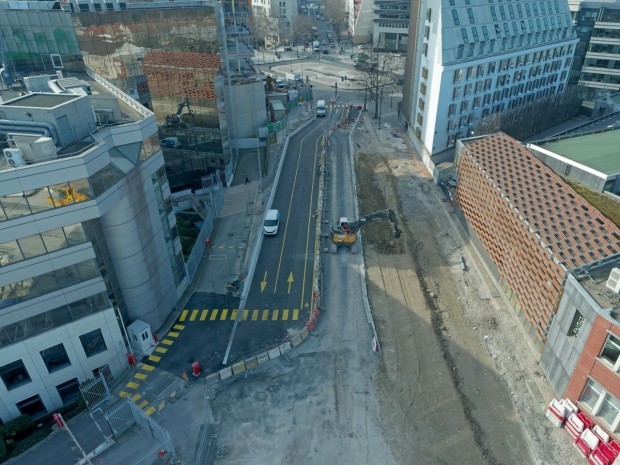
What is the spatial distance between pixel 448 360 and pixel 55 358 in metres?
29.7

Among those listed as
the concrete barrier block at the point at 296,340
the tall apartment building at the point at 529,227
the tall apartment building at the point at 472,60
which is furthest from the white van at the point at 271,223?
the tall apartment building at the point at 472,60

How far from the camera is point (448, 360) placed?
35312mm

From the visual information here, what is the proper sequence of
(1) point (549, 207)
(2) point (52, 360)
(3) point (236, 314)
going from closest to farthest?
(2) point (52, 360)
(1) point (549, 207)
(3) point (236, 314)

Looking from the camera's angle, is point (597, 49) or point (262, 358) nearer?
point (262, 358)

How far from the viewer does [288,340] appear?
1452 inches

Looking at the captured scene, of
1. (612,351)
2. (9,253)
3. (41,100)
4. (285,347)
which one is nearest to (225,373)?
(285,347)

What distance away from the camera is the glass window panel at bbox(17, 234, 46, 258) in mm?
A: 26922

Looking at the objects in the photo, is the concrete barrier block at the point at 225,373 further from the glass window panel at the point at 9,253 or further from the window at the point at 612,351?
the window at the point at 612,351

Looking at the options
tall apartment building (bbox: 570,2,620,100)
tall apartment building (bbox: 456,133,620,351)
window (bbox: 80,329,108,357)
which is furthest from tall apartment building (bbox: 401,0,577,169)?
window (bbox: 80,329,108,357)

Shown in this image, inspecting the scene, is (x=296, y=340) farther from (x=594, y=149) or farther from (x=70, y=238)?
(x=594, y=149)

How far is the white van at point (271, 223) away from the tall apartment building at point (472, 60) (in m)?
28.4

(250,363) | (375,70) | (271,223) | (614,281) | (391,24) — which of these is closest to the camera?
(614,281)

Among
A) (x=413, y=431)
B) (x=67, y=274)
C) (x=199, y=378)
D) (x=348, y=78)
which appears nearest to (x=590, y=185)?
(x=413, y=431)

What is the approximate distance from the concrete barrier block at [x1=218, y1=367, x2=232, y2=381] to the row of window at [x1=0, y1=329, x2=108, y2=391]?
8.95 meters
